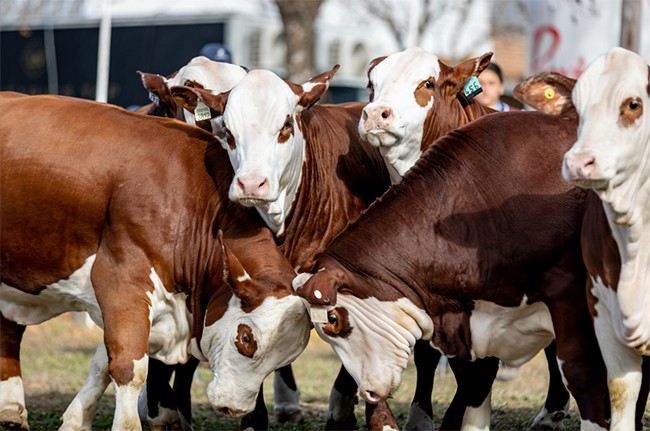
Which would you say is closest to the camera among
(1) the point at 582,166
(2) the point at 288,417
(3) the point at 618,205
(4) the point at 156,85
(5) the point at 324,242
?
(1) the point at 582,166

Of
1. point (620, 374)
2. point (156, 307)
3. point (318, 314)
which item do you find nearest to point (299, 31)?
point (156, 307)

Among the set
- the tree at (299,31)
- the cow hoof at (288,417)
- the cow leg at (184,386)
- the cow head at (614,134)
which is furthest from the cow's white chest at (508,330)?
the tree at (299,31)

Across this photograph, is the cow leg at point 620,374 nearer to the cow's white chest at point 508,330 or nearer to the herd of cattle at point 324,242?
the herd of cattle at point 324,242

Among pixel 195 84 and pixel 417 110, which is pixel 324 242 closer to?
pixel 417 110

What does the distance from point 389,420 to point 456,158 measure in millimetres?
1374

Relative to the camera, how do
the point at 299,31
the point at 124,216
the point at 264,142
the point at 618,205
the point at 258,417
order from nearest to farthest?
the point at 618,205
the point at 264,142
the point at 124,216
the point at 258,417
the point at 299,31

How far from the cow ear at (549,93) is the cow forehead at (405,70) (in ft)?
3.65

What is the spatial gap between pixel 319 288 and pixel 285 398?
255 cm

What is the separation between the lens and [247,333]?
6035 millimetres

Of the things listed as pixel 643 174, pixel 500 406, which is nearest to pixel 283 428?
pixel 500 406

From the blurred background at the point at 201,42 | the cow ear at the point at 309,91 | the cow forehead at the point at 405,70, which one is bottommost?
the blurred background at the point at 201,42

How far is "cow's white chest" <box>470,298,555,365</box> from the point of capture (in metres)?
5.69

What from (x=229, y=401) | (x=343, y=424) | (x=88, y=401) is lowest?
(x=343, y=424)

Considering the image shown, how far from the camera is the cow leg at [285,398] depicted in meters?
7.95
